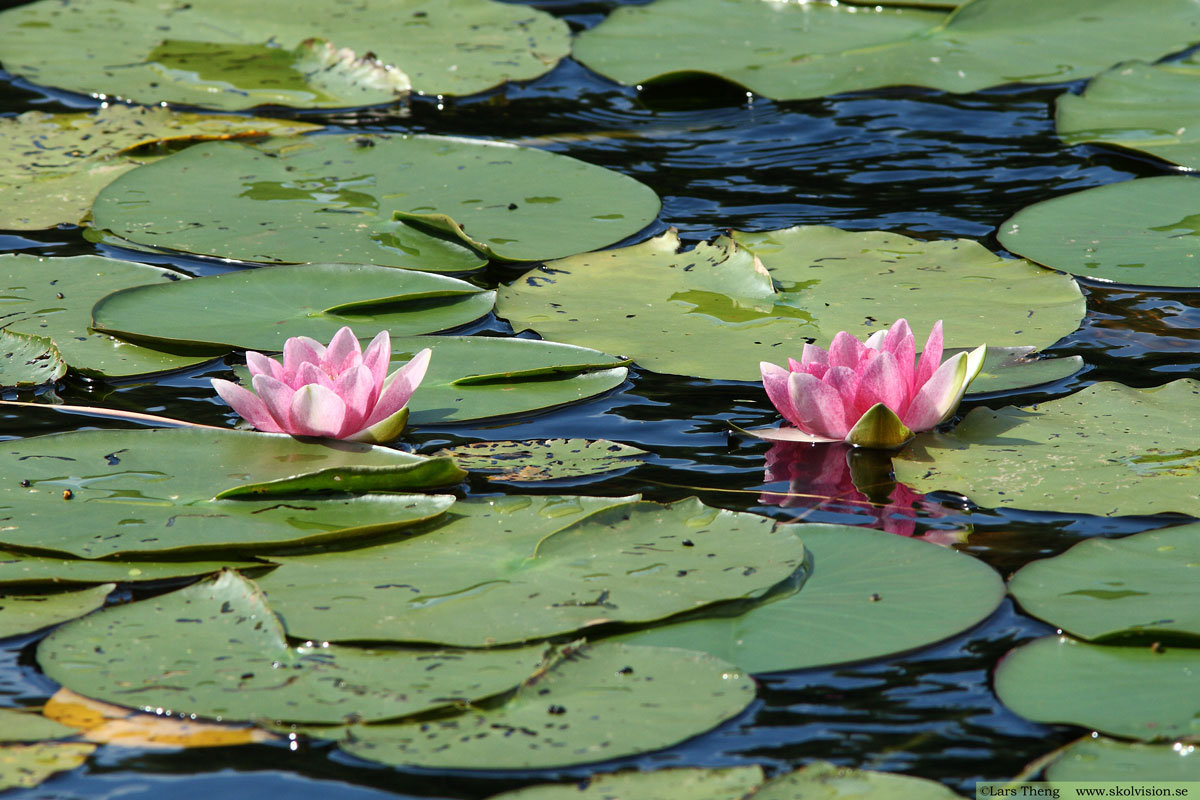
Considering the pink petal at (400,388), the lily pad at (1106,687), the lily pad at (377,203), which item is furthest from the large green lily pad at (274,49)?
the lily pad at (1106,687)

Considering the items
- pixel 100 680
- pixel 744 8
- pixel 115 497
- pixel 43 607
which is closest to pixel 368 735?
pixel 100 680

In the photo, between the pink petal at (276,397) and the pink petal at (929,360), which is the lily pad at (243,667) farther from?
the pink petal at (929,360)

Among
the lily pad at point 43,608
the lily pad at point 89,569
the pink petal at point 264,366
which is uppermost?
the pink petal at point 264,366

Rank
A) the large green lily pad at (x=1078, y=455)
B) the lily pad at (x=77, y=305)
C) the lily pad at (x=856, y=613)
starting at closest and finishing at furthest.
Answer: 1. the lily pad at (x=856, y=613)
2. the large green lily pad at (x=1078, y=455)
3. the lily pad at (x=77, y=305)

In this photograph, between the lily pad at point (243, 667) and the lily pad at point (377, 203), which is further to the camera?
the lily pad at point (377, 203)

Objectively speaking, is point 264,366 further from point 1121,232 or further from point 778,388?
point 1121,232

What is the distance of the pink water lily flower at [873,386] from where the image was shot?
8.27 feet

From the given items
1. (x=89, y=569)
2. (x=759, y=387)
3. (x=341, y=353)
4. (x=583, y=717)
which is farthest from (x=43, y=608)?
(x=759, y=387)

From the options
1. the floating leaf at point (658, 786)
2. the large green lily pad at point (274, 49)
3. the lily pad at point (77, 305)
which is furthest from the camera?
the large green lily pad at point (274, 49)

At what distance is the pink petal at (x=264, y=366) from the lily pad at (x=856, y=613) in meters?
0.98

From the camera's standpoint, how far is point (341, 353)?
256 cm

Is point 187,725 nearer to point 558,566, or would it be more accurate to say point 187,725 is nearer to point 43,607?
point 43,607

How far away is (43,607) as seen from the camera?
204 cm

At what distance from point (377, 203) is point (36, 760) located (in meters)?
2.26
